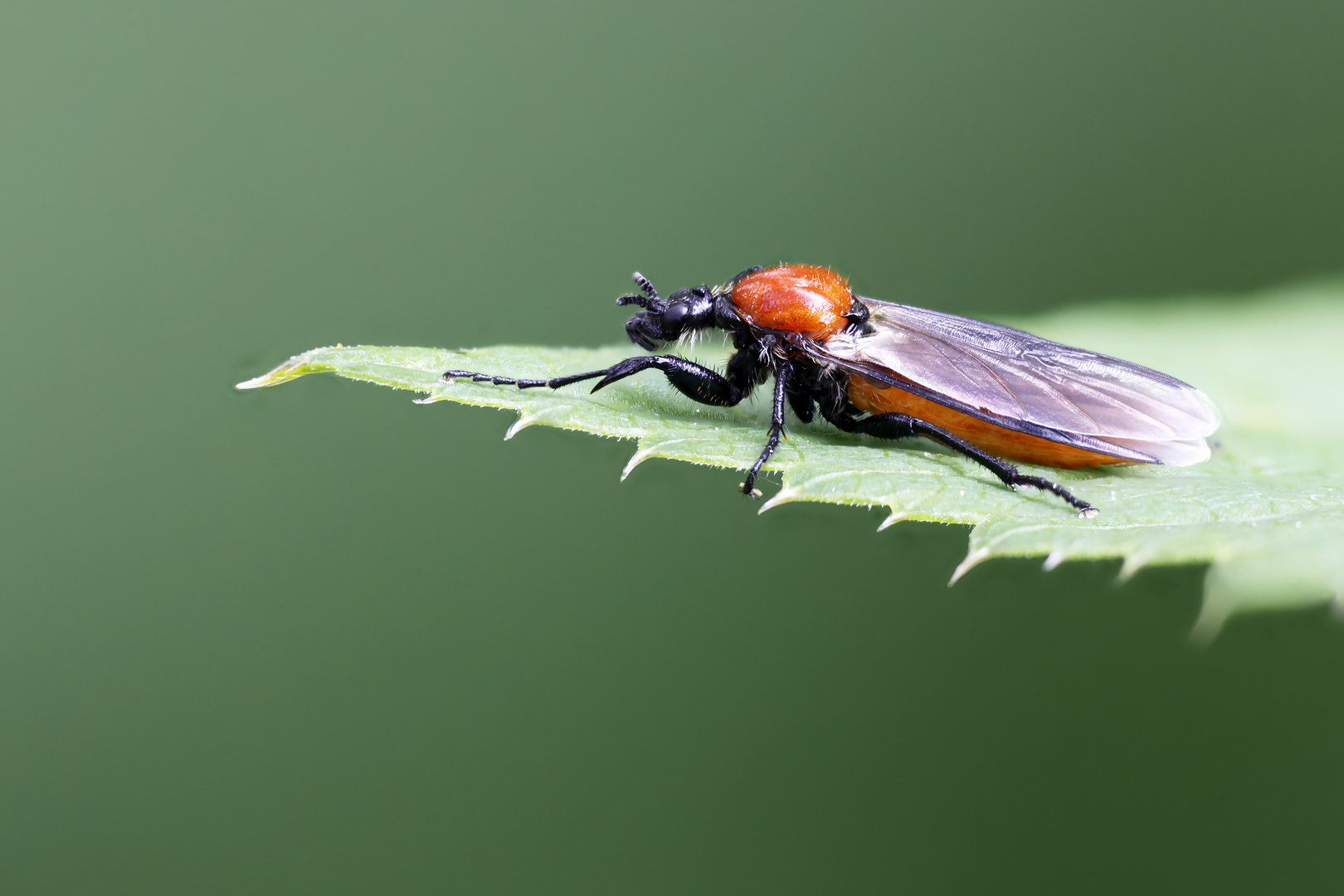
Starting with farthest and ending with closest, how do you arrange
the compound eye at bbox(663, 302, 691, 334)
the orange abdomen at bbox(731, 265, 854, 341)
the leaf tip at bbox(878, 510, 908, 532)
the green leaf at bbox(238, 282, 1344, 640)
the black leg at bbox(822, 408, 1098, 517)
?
the compound eye at bbox(663, 302, 691, 334) → the orange abdomen at bbox(731, 265, 854, 341) → the black leg at bbox(822, 408, 1098, 517) → the leaf tip at bbox(878, 510, 908, 532) → the green leaf at bbox(238, 282, 1344, 640)

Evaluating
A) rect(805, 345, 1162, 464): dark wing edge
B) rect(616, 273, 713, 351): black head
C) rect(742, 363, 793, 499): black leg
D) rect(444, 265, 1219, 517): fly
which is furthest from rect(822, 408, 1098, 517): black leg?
rect(616, 273, 713, 351): black head

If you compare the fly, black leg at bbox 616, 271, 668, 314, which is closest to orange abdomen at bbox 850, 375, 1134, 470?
the fly

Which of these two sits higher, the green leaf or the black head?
the black head

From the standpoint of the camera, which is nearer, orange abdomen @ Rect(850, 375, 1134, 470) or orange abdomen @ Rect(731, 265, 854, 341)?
orange abdomen @ Rect(850, 375, 1134, 470)

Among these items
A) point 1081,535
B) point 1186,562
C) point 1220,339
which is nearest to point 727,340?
point 1081,535

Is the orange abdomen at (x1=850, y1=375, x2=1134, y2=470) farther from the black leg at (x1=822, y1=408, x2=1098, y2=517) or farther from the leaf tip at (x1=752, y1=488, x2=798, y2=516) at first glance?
the leaf tip at (x1=752, y1=488, x2=798, y2=516)

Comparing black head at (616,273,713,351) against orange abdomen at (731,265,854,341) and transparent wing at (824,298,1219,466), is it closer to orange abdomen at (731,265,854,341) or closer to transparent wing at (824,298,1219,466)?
orange abdomen at (731,265,854,341)

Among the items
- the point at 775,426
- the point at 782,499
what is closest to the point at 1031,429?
the point at 775,426

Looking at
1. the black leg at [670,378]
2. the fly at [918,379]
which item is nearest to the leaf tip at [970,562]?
the fly at [918,379]

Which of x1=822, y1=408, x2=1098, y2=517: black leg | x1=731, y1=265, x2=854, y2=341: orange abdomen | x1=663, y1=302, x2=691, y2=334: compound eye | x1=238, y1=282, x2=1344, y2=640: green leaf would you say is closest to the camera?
x1=238, y1=282, x2=1344, y2=640: green leaf
